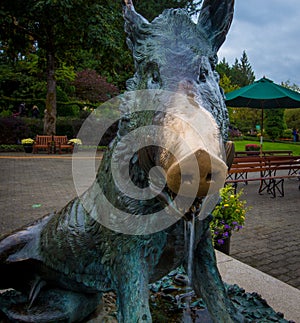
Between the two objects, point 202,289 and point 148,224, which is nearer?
point 148,224

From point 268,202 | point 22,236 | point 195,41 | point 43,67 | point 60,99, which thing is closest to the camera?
point 195,41

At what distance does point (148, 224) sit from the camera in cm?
152

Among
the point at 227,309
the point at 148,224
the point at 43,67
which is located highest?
the point at 43,67

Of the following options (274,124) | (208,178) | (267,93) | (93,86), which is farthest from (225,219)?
(274,124)

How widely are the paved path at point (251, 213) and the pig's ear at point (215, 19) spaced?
3691 millimetres

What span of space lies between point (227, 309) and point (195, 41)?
1342 millimetres

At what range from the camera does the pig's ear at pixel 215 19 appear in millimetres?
1423

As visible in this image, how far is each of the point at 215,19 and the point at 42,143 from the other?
18.8 metres

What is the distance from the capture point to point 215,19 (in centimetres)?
144

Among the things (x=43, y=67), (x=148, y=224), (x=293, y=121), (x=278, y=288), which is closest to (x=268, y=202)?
(x=278, y=288)

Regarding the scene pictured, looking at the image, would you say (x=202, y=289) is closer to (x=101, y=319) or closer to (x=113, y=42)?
(x=101, y=319)

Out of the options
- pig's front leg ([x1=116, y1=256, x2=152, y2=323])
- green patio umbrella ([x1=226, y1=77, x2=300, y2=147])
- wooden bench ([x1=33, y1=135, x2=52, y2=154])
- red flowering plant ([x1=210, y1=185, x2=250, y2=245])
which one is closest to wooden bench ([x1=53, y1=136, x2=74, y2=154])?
wooden bench ([x1=33, y1=135, x2=52, y2=154])

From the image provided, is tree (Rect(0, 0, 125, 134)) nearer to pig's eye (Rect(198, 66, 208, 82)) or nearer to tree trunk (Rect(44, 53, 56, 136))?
tree trunk (Rect(44, 53, 56, 136))

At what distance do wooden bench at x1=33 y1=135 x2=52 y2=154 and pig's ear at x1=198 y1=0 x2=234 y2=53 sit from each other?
18190 millimetres
